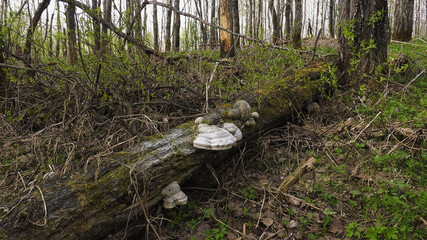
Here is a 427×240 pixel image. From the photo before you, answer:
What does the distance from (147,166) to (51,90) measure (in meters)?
2.67

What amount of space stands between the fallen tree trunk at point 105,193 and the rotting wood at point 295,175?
0.78 metres

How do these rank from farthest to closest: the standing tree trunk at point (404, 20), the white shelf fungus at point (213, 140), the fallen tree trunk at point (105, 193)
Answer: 1. the standing tree trunk at point (404, 20)
2. the white shelf fungus at point (213, 140)
3. the fallen tree trunk at point (105, 193)

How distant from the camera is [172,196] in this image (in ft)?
7.59

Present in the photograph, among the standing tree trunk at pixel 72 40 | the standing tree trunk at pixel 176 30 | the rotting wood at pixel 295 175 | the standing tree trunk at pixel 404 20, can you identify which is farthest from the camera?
the standing tree trunk at pixel 404 20

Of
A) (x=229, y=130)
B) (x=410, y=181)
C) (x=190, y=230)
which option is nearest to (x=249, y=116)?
(x=229, y=130)

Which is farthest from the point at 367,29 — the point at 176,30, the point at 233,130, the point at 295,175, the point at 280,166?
the point at 176,30

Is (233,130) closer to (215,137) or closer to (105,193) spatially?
(215,137)

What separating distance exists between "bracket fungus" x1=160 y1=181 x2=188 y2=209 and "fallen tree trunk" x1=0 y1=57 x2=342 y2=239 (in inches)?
2.2

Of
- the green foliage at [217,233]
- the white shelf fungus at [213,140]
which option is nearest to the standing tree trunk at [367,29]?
the white shelf fungus at [213,140]

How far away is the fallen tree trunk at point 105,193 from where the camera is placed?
5.69 feet

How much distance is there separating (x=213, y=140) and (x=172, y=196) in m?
0.65

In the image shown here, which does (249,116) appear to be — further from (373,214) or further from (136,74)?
(136,74)

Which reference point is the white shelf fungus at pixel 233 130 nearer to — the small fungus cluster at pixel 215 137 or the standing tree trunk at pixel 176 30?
the small fungus cluster at pixel 215 137

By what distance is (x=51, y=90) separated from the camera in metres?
3.89
